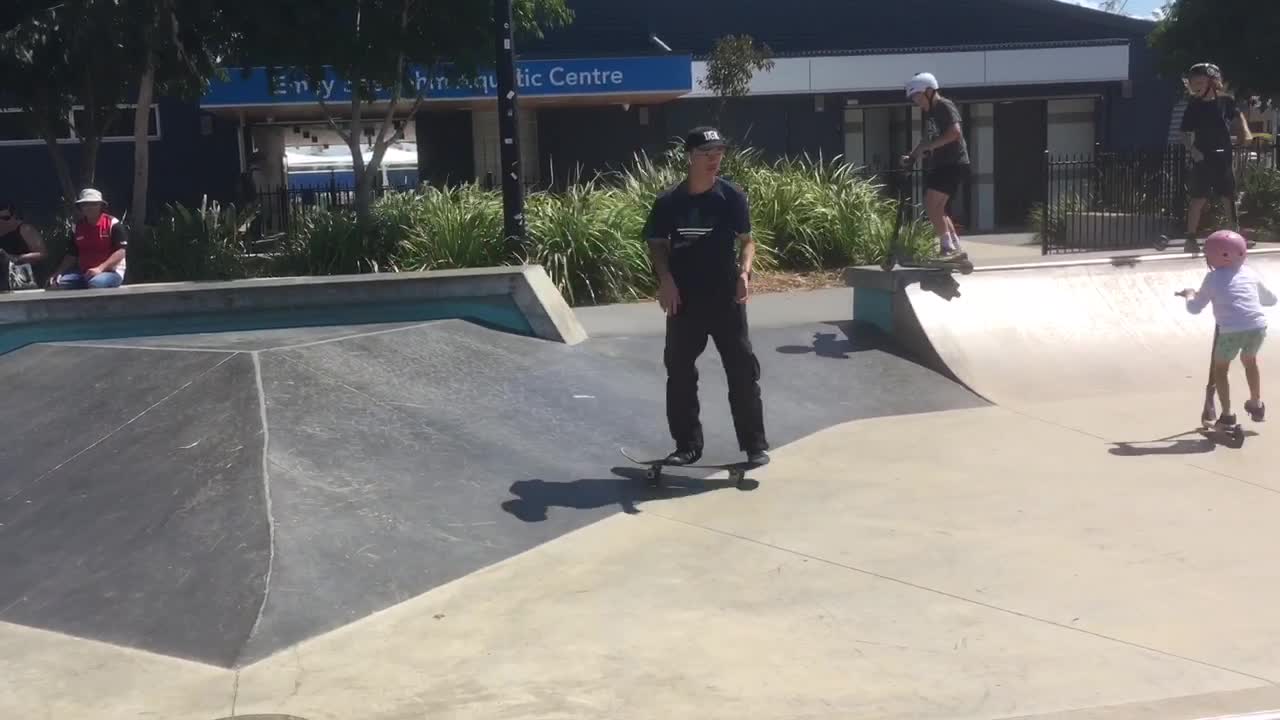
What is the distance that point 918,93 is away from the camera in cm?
960

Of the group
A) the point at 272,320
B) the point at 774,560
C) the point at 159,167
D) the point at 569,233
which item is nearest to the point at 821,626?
the point at 774,560

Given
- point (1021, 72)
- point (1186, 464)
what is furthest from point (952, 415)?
point (1021, 72)

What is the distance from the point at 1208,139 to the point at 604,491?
268 inches

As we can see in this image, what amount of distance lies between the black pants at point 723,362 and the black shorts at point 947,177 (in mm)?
3434

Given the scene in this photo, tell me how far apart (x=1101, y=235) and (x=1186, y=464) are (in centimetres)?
1017

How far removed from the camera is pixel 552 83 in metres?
21.7

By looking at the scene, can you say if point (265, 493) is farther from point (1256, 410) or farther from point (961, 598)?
point (1256, 410)

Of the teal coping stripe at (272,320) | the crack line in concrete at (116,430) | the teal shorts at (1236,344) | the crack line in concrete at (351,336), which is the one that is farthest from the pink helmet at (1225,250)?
the crack line in concrete at (116,430)

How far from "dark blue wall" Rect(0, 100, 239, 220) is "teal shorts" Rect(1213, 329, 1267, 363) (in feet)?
63.0

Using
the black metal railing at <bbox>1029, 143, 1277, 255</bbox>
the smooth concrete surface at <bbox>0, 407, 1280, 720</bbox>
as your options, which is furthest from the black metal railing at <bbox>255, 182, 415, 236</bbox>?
the smooth concrete surface at <bbox>0, 407, 1280, 720</bbox>

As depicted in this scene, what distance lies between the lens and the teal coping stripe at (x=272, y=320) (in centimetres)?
912

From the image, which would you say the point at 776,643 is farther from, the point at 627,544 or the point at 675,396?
the point at 675,396

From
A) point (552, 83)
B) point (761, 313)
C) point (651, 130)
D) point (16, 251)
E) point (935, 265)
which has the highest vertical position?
point (552, 83)

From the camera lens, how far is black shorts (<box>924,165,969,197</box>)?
9805 mm
